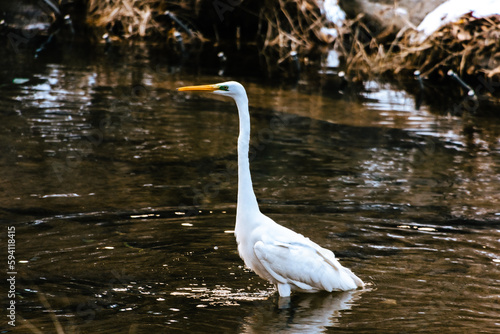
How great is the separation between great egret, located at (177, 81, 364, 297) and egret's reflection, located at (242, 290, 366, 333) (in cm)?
11

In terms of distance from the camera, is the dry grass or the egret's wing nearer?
the egret's wing

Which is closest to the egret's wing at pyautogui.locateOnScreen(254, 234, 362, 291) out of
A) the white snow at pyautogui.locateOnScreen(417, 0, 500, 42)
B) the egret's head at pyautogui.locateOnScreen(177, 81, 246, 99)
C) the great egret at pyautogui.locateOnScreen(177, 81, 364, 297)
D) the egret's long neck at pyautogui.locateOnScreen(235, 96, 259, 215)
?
the great egret at pyautogui.locateOnScreen(177, 81, 364, 297)

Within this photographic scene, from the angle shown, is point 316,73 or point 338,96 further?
point 316,73

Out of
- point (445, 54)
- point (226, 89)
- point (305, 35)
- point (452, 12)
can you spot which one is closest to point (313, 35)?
point (305, 35)

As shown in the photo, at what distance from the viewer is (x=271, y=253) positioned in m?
6.00

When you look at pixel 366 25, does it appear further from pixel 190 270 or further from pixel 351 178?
pixel 190 270

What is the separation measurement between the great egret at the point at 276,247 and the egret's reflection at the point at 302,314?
0.11m

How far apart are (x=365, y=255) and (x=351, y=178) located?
112 inches

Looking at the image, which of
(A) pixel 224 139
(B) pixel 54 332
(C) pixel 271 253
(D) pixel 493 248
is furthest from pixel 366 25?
(B) pixel 54 332

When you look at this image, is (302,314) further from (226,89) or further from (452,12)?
(452,12)

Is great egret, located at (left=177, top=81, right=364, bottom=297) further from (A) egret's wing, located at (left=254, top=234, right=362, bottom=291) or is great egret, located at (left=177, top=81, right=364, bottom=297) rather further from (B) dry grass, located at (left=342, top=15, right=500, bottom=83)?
(B) dry grass, located at (left=342, top=15, right=500, bottom=83)

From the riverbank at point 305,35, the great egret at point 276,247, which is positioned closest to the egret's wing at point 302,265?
the great egret at point 276,247

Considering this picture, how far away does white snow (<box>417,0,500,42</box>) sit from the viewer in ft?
52.6

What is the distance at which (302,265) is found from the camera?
6090 mm
